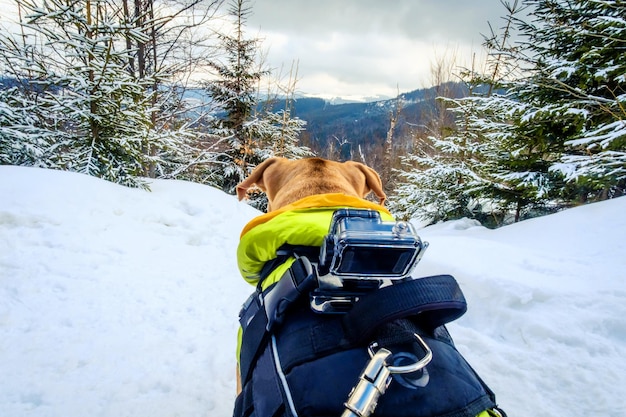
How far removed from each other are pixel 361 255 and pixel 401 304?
0.16 m

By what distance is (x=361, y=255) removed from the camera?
823 mm

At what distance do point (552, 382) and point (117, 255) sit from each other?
150 inches

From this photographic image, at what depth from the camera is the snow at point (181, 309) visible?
1.77 meters

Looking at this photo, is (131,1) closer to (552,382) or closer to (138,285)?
(138,285)

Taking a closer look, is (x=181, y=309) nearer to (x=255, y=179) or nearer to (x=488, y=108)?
(x=255, y=179)

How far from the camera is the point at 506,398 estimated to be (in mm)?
1770

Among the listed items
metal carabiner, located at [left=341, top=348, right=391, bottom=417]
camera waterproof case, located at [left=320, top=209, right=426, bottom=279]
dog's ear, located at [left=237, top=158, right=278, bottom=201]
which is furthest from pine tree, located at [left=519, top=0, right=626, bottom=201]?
Result: metal carabiner, located at [left=341, top=348, right=391, bottom=417]

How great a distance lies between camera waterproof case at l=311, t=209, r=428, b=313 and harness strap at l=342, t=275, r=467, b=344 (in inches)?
3.7

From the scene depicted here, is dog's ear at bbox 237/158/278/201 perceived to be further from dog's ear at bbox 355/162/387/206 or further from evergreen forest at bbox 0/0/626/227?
evergreen forest at bbox 0/0/626/227

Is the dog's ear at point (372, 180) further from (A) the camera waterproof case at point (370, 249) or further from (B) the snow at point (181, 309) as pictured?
(A) the camera waterproof case at point (370, 249)

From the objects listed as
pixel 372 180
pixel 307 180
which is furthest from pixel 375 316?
pixel 372 180

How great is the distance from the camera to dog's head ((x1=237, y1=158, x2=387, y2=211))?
1.78 m

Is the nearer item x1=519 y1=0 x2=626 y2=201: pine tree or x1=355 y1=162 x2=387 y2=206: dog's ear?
x1=355 y1=162 x2=387 y2=206: dog's ear

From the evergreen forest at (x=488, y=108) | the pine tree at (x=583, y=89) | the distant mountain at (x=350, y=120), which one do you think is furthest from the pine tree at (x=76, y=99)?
the distant mountain at (x=350, y=120)
